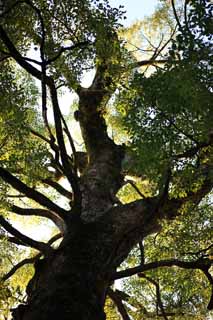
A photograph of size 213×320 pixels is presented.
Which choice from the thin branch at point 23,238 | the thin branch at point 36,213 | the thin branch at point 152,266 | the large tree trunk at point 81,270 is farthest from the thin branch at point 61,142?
the thin branch at point 36,213

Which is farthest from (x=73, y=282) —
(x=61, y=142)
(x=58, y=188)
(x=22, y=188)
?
(x=58, y=188)

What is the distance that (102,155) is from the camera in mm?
6680

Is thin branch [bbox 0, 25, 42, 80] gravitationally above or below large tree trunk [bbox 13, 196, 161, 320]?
above

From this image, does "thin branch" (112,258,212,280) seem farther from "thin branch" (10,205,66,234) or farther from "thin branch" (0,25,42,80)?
"thin branch" (0,25,42,80)

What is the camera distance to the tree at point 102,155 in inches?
147

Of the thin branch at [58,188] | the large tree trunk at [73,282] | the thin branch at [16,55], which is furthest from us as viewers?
the thin branch at [58,188]

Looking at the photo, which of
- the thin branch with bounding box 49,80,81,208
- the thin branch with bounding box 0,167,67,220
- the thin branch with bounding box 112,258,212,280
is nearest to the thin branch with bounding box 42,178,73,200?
the thin branch with bounding box 0,167,67,220

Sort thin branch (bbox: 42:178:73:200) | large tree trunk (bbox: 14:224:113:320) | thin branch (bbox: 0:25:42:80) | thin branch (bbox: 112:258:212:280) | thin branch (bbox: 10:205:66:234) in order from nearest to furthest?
large tree trunk (bbox: 14:224:113:320)
thin branch (bbox: 0:25:42:80)
thin branch (bbox: 112:258:212:280)
thin branch (bbox: 10:205:66:234)
thin branch (bbox: 42:178:73:200)

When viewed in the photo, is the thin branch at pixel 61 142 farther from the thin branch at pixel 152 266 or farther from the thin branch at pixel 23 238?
the thin branch at pixel 152 266

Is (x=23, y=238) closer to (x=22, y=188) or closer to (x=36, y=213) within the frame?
(x=22, y=188)

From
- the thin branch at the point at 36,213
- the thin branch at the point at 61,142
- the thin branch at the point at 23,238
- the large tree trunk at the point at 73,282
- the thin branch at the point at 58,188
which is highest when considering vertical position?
the thin branch at the point at 58,188

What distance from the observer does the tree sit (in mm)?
3730

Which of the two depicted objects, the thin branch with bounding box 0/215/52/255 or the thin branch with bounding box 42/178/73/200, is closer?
the thin branch with bounding box 0/215/52/255

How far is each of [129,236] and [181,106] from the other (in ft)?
5.89
